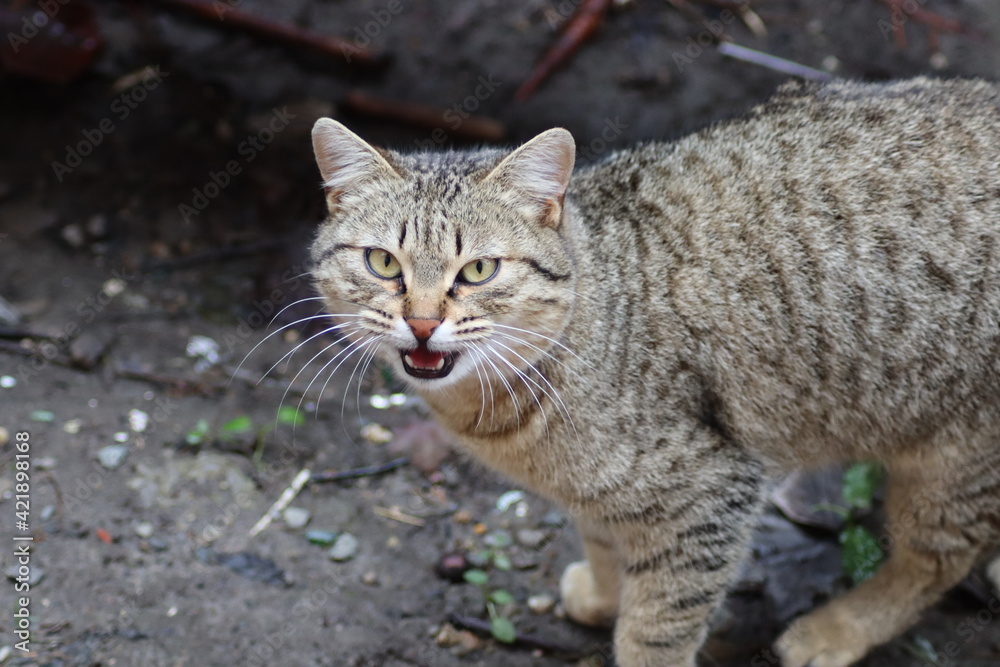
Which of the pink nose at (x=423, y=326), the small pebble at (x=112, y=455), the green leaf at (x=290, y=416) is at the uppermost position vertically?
the pink nose at (x=423, y=326)

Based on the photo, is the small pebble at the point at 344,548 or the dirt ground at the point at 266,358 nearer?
the dirt ground at the point at 266,358

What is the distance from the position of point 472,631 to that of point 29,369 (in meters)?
2.54

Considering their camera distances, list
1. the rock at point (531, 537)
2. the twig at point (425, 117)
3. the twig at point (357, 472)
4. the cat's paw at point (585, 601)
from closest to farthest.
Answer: the cat's paw at point (585, 601)
the rock at point (531, 537)
the twig at point (357, 472)
the twig at point (425, 117)

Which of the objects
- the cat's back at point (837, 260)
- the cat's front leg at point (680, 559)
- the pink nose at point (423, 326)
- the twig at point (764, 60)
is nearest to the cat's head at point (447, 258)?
the pink nose at point (423, 326)

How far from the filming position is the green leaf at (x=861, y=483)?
386 cm

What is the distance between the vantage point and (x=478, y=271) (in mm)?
2707

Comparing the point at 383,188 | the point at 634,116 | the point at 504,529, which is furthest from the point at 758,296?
the point at 634,116

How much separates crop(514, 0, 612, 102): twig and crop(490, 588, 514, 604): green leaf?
315cm

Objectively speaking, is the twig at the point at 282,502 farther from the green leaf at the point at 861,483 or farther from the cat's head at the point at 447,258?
the green leaf at the point at 861,483

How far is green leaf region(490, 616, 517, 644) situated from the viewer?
3.52 metres

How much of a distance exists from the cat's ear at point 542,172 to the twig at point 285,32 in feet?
10.5

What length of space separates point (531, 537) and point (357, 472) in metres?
0.90

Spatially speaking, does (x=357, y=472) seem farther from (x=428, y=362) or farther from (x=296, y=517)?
(x=428, y=362)

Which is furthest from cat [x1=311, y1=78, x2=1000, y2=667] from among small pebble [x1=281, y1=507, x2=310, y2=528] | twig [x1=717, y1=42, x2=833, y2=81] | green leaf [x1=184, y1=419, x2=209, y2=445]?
twig [x1=717, y1=42, x2=833, y2=81]
